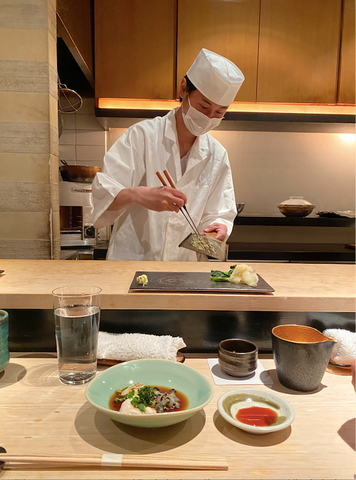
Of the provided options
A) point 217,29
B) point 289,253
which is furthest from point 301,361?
point 217,29

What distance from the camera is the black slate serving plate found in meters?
1.02

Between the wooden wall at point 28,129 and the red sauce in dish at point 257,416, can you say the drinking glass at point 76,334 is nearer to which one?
the red sauce in dish at point 257,416

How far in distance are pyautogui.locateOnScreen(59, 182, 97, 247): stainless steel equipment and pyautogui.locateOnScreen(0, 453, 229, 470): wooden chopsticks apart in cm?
221

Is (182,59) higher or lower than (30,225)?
higher

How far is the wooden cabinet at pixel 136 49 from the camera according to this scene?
9.94ft

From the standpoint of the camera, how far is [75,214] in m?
2.73

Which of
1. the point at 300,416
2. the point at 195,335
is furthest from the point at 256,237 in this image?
the point at 300,416

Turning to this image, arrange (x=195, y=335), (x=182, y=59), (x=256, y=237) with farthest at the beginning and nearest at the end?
(x=256, y=237) < (x=182, y=59) < (x=195, y=335)

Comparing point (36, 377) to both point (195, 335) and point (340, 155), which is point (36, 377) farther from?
point (340, 155)

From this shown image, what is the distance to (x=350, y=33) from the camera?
3.15m

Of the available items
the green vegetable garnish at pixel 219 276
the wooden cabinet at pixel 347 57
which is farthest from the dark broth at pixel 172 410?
the wooden cabinet at pixel 347 57

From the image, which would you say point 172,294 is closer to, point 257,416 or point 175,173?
point 257,416

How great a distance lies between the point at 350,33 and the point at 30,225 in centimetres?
309

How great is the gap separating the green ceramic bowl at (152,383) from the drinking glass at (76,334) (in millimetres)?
78
